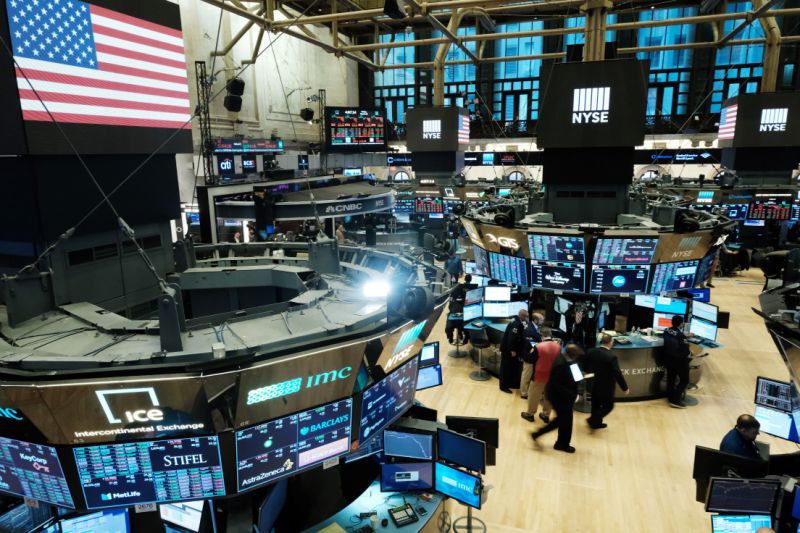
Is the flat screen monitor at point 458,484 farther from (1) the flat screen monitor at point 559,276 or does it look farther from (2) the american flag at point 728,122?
(2) the american flag at point 728,122

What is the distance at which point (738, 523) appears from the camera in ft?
14.3

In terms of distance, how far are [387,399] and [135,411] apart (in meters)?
1.97

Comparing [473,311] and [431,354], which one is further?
[473,311]

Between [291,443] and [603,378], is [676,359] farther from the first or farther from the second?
[291,443]

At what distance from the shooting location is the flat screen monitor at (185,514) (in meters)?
4.16

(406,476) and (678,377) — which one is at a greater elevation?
(406,476)

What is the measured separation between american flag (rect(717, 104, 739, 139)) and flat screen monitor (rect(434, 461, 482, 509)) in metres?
16.2

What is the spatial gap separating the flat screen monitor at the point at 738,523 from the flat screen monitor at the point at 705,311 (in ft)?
17.6

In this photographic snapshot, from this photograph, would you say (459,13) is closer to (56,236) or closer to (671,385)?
(671,385)

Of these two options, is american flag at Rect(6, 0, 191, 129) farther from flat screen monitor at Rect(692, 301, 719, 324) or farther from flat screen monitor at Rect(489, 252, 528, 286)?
flat screen monitor at Rect(692, 301, 719, 324)

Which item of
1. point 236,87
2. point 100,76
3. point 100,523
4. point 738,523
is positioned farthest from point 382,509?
point 236,87

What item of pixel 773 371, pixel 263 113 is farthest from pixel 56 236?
pixel 263 113

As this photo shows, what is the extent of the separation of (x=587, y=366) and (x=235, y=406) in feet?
20.3

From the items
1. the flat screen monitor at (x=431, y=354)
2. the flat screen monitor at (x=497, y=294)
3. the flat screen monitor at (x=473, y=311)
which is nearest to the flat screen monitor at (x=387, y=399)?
the flat screen monitor at (x=431, y=354)
